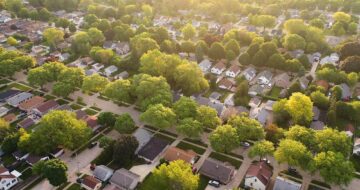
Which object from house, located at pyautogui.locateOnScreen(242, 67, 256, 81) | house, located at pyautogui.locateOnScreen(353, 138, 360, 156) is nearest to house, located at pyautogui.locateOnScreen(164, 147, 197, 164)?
house, located at pyautogui.locateOnScreen(353, 138, 360, 156)

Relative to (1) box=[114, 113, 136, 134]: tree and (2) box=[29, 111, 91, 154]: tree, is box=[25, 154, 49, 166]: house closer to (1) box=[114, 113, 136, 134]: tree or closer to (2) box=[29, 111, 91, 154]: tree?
(2) box=[29, 111, 91, 154]: tree

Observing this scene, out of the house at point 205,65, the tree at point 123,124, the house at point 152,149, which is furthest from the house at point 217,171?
the house at point 205,65

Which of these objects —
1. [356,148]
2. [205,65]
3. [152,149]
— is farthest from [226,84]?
[356,148]

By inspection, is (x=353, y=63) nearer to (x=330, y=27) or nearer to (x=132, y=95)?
(x=330, y=27)

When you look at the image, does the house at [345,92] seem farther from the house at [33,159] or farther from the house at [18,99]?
the house at [18,99]

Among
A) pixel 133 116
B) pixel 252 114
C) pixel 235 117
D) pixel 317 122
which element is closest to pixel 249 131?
pixel 235 117

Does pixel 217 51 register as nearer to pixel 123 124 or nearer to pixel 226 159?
pixel 123 124

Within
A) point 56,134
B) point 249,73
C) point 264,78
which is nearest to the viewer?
point 56,134

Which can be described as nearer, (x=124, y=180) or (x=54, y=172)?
(x=54, y=172)
